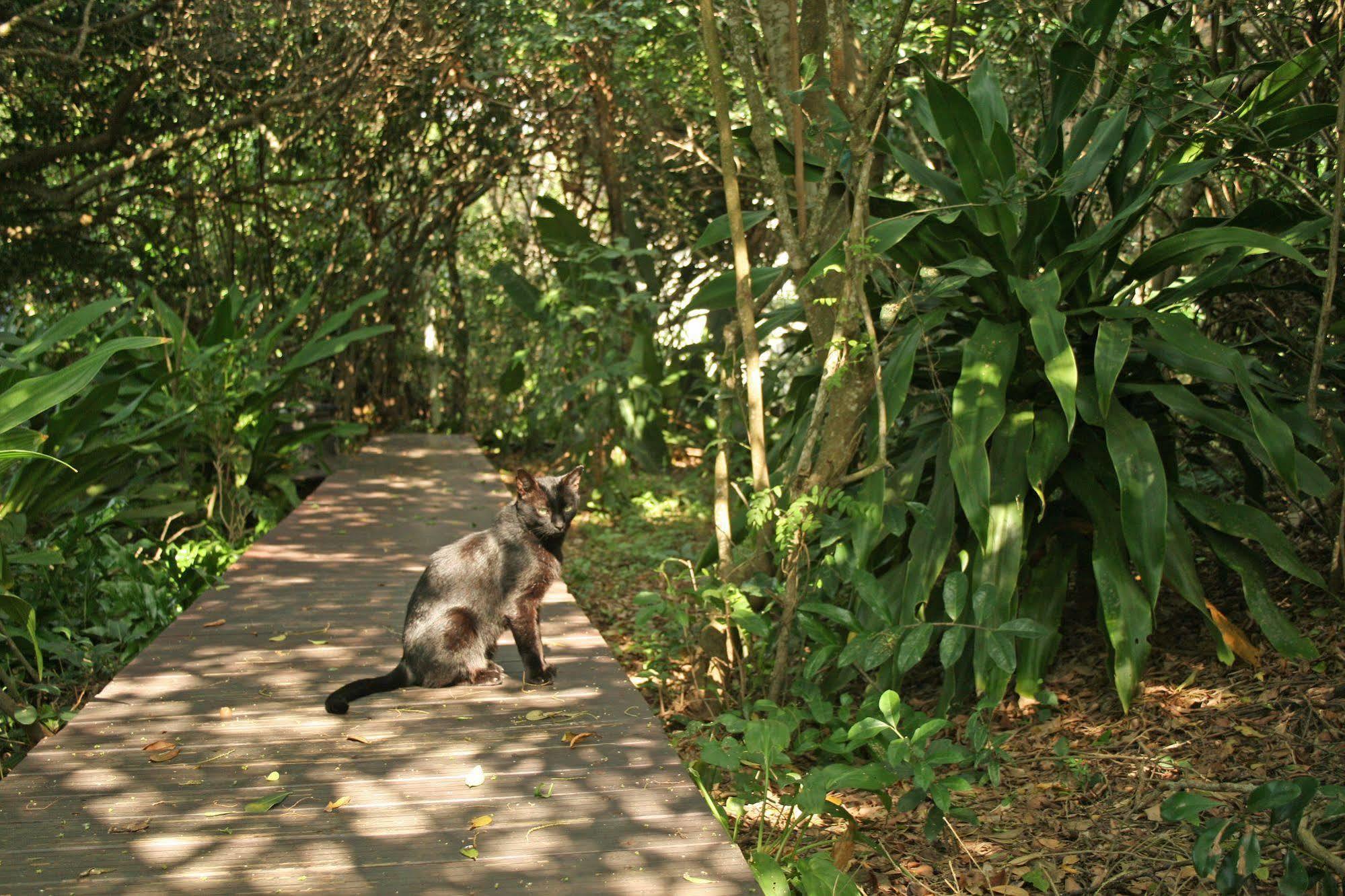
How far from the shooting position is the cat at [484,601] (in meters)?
3.32

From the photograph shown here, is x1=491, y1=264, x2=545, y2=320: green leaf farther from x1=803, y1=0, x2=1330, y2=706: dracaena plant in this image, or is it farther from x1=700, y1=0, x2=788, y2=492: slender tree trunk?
x1=700, y1=0, x2=788, y2=492: slender tree trunk

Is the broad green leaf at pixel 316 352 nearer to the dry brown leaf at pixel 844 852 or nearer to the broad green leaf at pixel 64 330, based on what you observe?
the broad green leaf at pixel 64 330

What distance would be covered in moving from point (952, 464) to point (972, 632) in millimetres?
586

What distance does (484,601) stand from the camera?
3369 mm

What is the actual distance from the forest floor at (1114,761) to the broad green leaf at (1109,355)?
918 millimetres

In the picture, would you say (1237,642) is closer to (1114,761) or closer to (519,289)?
(1114,761)

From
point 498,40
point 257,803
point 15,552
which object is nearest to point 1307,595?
point 257,803

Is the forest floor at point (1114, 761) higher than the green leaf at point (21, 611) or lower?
lower

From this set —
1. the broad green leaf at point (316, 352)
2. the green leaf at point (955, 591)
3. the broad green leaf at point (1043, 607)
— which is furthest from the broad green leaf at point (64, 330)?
the broad green leaf at point (1043, 607)

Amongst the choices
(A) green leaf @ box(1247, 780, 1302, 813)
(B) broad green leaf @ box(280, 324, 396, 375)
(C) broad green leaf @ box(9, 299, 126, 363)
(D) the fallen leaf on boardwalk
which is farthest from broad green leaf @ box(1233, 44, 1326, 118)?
(B) broad green leaf @ box(280, 324, 396, 375)

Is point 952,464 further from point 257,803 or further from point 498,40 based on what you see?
point 498,40

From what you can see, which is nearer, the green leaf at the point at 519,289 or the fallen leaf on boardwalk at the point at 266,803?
the fallen leaf on boardwalk at the point at 266,803

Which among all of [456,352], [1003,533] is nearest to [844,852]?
[1003,533]

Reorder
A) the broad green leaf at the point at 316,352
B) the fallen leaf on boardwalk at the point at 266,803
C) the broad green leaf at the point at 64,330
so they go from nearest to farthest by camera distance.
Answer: the fallen leaf on boardwalk at the point at 266,803 → the broad green leaf at the point at 64,330 → the broad green leaf at the point at 316,352
